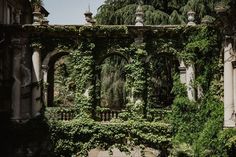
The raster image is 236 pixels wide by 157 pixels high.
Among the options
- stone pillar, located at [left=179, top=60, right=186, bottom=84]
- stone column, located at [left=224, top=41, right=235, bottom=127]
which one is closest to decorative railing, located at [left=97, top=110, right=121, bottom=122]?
stone pillar, located at [left=179, top=60, right=186, bottom=84]

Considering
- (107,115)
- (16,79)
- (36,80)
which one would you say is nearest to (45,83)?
(36,80)

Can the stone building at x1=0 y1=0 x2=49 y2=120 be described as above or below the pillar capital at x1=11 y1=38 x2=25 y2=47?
below

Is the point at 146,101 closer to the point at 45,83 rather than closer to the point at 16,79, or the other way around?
the point at 45,83

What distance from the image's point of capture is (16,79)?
67.5ft

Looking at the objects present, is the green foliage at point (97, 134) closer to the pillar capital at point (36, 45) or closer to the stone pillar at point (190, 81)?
the stone pillar at point (190, 81)

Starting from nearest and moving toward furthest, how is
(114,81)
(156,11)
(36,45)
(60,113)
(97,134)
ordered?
(97,134)
(36,45)
(60,113)
(114,81)
(156,11)

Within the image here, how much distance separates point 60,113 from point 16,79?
260 centimetres

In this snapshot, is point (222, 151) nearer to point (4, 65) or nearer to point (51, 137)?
point (51, 137)

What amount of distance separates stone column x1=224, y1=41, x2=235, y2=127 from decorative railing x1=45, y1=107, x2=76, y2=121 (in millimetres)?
7344

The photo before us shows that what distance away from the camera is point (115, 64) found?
1102 inches

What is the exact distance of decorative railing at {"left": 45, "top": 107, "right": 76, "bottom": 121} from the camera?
68.0ft

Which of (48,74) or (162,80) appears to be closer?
(48,74)

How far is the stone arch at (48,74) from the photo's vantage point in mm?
21156

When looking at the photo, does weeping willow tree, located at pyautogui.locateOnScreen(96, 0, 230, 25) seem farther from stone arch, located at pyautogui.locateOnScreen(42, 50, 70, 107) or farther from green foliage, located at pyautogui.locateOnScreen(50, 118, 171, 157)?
green foliage, located at pyautogui.locateOnScreen(50, 118, 171, 157)
